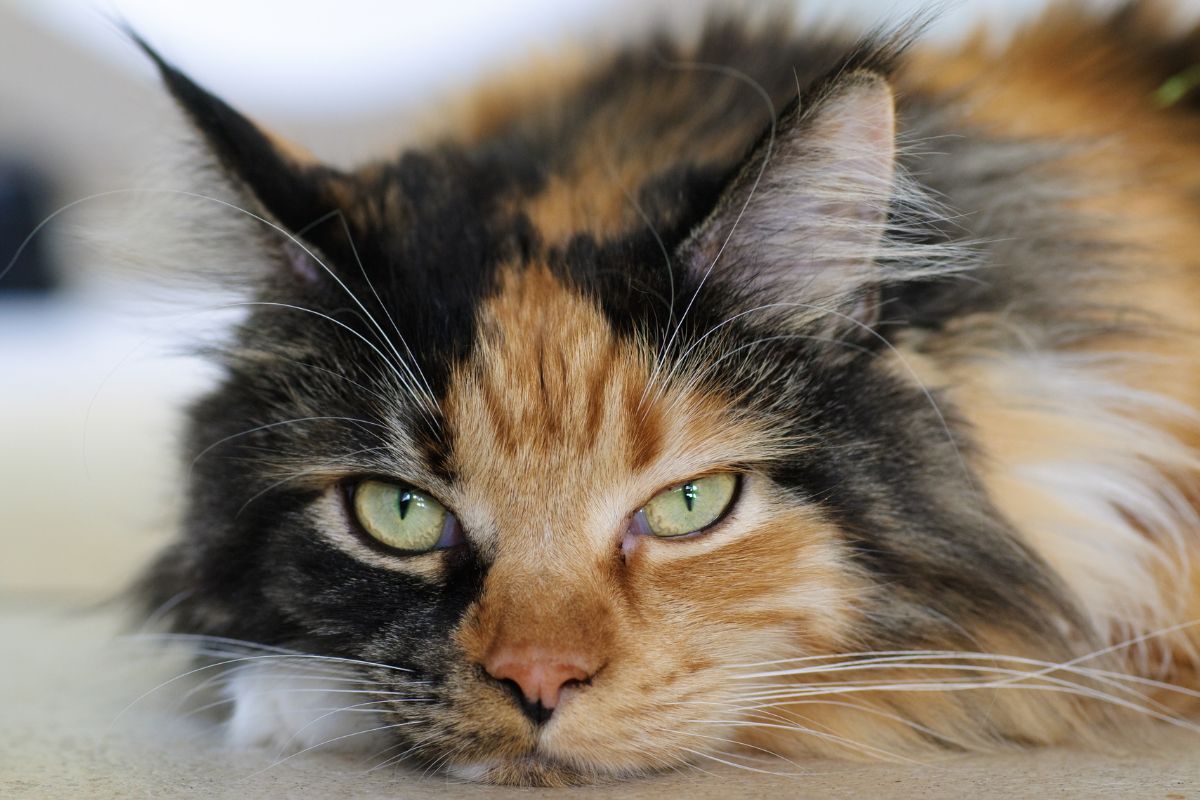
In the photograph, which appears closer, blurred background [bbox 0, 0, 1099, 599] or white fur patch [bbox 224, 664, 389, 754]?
white fur patch [bbox 224, 664, 389, 754]

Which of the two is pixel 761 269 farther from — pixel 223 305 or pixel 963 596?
pixel 223 305

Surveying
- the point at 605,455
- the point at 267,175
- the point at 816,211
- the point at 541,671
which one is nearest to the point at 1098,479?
the point at 816,211

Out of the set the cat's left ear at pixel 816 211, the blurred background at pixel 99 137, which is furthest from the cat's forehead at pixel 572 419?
the blurred background at pixel 99 137

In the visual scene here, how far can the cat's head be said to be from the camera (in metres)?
1.04

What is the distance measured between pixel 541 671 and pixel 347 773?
0.30 metres

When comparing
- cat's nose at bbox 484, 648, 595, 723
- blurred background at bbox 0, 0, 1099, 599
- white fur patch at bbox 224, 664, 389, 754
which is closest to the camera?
cat's nose at bbox 484, 648, 595, 723

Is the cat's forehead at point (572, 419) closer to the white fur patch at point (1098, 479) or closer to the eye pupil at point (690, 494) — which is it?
the eye pupil at point (690, 494)

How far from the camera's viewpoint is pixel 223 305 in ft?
4.45

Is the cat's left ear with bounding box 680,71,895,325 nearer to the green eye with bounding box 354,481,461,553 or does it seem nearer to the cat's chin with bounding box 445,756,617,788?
the green eye with bounding box 354,481,461,553

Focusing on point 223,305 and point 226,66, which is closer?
point 223,305

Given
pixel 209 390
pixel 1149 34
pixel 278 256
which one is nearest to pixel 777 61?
pixel 1149 34

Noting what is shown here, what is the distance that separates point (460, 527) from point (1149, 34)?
147 centimetres

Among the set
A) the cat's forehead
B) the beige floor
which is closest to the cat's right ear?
the cat's forehead

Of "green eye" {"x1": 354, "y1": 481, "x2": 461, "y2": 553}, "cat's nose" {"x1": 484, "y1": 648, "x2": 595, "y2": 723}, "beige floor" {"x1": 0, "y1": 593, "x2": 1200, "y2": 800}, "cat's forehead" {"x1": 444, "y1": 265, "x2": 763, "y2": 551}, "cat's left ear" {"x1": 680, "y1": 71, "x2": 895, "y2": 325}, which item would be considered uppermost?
"cat's left ear" {"x1": 680, "y1": 71, "x2": 895, "y2": 325}
